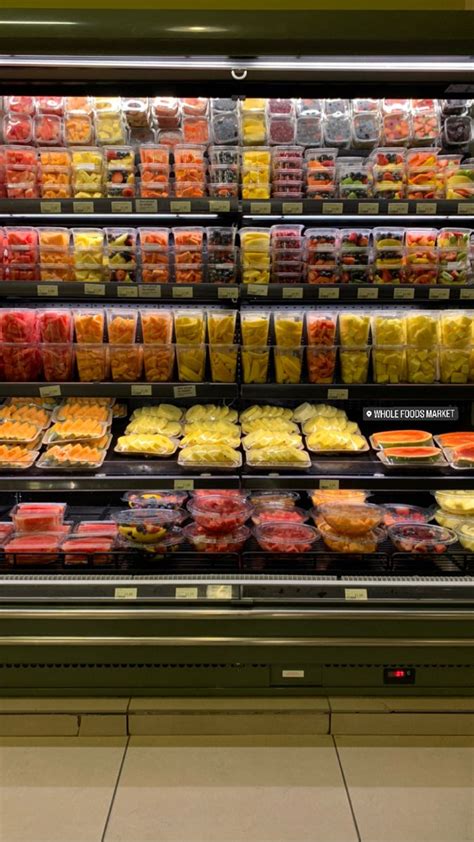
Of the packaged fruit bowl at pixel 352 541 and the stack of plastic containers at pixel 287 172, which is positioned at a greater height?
the stack of plastic containers at pixel 287 172

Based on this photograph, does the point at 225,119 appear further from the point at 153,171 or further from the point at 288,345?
the point at 288,345

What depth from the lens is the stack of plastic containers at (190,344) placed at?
112 inches

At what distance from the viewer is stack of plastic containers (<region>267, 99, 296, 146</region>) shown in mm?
2777

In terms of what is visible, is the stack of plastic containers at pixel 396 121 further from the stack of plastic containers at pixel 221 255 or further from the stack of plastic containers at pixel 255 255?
the stack of plastic containers at pixel 221 255

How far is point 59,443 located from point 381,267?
1635 mm

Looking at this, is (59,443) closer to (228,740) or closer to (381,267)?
(228,740)

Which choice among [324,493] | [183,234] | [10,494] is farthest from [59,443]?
[324,493]

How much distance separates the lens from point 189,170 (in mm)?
2738

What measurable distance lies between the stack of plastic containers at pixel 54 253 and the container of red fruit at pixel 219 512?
1181mm

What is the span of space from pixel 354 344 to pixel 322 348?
144 mm

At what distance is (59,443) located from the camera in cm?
287

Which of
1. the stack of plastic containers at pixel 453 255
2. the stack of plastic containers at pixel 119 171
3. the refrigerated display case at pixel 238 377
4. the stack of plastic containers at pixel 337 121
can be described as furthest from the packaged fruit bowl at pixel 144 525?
the stack of plastic containers at pixel 337 121

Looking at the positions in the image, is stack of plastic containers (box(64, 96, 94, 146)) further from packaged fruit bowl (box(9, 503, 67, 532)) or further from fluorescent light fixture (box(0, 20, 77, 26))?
packaged fruit bowl (box(9, 503, 67, 532))

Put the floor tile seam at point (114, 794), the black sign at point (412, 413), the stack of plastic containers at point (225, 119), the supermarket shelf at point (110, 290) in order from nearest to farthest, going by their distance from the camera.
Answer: the floor tile seam at point (114, 794) < the supermarket shelf at point (110, 290) < the stack of plastic containers at point (225, 119) < the black sign at point (412, 413)
